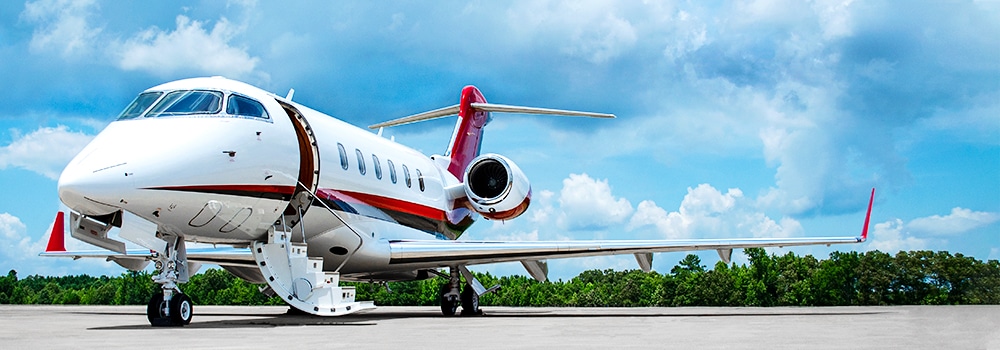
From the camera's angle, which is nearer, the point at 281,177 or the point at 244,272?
the point at 281,177

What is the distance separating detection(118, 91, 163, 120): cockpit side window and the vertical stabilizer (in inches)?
462

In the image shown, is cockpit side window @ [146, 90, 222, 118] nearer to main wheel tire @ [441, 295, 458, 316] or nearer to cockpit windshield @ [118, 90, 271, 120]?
cockpit windshield @ [118, 90, 271, 120]

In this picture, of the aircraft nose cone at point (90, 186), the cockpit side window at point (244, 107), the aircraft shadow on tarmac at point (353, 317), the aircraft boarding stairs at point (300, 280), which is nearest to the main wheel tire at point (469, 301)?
the aircraft shadow on tarmac at point (353, 317)

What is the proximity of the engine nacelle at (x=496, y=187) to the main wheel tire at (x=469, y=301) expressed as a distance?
1.92 meters

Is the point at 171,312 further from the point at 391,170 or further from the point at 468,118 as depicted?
the point at 468,118

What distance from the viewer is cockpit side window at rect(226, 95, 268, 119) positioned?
13391 millimetres

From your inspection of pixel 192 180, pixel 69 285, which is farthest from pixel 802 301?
pixel 69 285

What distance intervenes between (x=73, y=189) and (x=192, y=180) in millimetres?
1504

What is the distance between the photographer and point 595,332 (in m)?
11.1

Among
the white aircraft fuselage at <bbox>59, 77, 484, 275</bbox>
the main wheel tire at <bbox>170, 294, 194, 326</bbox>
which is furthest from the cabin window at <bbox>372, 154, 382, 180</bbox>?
the main wheel tire at <bbox>170, 294, 194, 326</bbox>

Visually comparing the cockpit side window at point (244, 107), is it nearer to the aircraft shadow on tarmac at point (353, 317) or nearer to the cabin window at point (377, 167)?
the aircraft shadow on tarmac at point (353, 317)

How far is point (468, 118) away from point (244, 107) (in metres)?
13.0

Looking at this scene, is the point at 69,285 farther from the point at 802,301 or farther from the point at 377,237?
the point at 377,237

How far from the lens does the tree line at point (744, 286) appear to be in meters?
38.8
